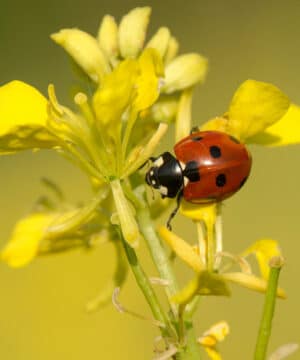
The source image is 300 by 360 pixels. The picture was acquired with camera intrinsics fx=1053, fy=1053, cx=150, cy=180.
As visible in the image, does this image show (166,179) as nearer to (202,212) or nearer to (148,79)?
(202,212)

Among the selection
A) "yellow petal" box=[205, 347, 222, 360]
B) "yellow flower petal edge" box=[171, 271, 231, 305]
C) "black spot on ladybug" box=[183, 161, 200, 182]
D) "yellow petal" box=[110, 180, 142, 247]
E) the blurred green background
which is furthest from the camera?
the blurred green background

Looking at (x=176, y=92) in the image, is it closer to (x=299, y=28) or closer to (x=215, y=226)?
(x=215, y=226)

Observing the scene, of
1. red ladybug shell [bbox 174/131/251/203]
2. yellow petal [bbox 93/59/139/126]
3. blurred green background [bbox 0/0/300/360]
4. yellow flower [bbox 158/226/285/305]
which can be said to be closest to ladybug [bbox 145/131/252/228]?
red ladybug shell [bbox 174/131/251/203]

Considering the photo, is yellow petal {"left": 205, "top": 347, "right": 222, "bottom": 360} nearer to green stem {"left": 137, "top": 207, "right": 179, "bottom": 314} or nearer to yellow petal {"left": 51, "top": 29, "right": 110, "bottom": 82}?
green stem {"left": 137, "top": 207, "right": 179, "bottom": 314}

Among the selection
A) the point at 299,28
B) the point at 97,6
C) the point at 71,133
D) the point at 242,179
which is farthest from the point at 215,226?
the point at 97,6

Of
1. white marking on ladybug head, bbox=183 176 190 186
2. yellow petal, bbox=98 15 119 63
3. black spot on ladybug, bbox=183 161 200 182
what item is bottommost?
white marking on ladybug head, bbox=183 176 190 186

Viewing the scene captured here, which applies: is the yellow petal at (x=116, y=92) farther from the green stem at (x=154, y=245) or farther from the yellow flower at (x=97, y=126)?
the green stem at (x=154, y=245)
